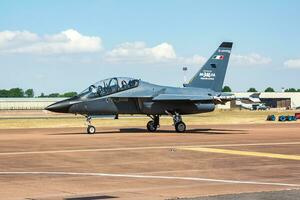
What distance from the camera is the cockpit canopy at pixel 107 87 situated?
1324 inches

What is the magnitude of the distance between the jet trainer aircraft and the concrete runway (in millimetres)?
8401

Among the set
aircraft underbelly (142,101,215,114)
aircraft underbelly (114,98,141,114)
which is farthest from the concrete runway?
aircraft underbelly (142,101,215,114)

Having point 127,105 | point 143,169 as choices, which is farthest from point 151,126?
point 143,169

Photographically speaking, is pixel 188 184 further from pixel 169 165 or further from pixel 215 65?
pixel 215 65

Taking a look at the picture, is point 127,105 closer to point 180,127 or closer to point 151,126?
point 151,126

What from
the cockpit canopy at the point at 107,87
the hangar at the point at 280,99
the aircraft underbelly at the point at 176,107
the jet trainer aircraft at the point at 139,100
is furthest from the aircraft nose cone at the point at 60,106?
the hangar at the point at 280,99

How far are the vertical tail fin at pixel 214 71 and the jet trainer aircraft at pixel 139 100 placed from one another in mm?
576

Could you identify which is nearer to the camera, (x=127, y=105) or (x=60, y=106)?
(x=60, y=106)

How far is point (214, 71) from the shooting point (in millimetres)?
38656

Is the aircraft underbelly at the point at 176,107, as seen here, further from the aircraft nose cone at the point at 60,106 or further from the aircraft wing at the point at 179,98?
the aircraft nose cone at the point at 60,106

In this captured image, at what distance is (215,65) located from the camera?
38906 mm

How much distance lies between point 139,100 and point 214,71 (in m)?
6.52

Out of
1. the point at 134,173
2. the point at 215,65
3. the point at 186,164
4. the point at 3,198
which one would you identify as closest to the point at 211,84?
the point at 215,65

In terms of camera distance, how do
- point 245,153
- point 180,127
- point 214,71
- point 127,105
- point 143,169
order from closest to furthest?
point 143,169 → point 245,153 → point 127,105 → point 180,127 → point 214,71
